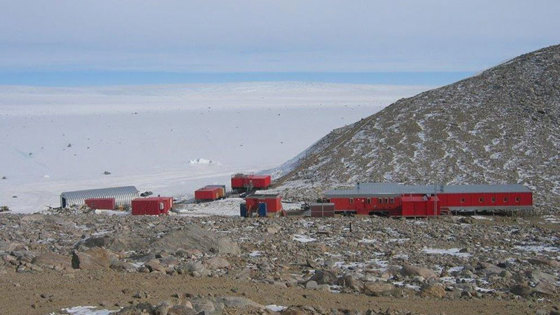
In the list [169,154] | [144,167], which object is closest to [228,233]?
[144,167]

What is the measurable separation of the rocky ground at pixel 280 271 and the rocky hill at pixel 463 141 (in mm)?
15648

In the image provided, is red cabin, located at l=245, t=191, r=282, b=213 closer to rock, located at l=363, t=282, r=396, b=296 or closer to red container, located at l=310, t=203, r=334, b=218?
red container, located at l=310, t=203, r=334, b=218

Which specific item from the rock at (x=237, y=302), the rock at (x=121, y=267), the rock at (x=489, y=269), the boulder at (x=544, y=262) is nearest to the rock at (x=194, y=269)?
the rock at (x=121, y=267)

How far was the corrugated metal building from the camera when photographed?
135 ft

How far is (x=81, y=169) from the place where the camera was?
2564 inches

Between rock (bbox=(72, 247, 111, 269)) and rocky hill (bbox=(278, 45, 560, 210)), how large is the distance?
24017 millimetres

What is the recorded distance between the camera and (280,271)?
17.1 m

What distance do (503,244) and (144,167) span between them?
4711cm

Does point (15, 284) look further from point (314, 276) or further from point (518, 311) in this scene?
point (518, 311)

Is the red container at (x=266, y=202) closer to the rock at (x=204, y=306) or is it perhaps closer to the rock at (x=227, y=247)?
the rock at (x=227, y=247)

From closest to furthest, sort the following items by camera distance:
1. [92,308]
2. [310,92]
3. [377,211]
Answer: [92,308], [377,211], [310,92]

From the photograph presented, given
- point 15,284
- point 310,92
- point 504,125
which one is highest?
point 310,92

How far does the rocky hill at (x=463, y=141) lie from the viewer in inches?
1667

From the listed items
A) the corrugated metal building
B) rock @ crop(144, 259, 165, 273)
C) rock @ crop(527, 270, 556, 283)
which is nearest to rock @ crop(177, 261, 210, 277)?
rock @ crop(144, 259, 165, 273)
